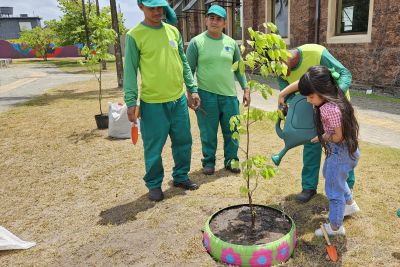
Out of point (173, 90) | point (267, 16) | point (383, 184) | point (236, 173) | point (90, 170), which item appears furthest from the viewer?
point (267, 16)

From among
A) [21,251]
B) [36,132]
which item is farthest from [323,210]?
[36,132]

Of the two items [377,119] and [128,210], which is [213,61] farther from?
[377,119]

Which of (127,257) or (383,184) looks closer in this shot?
(127,257)

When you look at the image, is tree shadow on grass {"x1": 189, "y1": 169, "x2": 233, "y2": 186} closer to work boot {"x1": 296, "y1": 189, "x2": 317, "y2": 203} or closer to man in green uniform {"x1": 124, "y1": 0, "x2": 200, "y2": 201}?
man in green uniform {"x1": 124, "y1": 0, "x2": 200, "y2": 201}

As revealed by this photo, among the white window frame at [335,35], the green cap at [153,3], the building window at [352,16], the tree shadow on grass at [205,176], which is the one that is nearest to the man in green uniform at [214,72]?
the tree shadow on grass at [205,176]

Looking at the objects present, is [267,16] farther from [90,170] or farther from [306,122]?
[306,122]

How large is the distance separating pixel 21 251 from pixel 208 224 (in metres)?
1.72

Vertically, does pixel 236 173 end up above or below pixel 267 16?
below

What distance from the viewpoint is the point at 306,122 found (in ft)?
9.96

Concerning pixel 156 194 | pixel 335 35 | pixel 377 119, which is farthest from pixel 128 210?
pixel 335 35

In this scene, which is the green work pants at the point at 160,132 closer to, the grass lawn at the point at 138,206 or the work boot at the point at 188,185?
the work boot at the point at 188,185

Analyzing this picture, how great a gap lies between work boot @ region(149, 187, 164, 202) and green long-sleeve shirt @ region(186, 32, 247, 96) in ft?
4.50

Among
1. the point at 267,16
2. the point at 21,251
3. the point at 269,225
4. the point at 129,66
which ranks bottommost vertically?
the point at 21,251

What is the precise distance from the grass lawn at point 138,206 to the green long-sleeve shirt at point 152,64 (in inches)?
47.7
